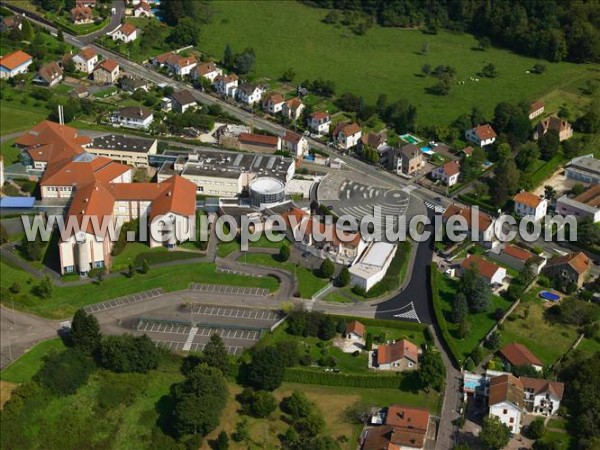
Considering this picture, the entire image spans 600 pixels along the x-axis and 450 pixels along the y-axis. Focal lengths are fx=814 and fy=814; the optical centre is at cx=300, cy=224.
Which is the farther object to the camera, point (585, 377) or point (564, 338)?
point (564, 338)

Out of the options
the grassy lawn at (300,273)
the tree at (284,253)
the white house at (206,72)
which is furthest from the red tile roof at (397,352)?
the white house at (206,72)

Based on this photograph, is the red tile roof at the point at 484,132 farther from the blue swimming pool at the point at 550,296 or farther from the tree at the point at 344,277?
the tree at the point at 344,277

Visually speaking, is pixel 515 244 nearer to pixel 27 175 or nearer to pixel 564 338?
pixel 564 338

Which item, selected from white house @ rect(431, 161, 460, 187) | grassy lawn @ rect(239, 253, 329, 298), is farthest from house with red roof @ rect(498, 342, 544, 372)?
white house @ rect(431, 161, 460, 187)

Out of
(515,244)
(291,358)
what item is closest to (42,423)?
(291,358)

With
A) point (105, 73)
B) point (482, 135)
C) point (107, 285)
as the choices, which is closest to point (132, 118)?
point (105, 73)

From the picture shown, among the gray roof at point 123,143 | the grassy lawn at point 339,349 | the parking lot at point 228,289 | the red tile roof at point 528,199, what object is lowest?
the parking lot at point 228,289

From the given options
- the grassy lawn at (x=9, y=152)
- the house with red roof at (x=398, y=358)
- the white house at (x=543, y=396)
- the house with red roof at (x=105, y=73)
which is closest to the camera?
the white house at (x=543, y=396)
